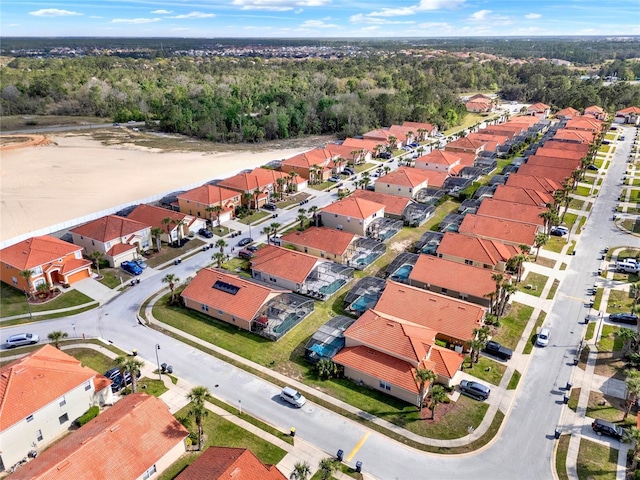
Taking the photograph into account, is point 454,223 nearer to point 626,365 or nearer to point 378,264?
point 378,264

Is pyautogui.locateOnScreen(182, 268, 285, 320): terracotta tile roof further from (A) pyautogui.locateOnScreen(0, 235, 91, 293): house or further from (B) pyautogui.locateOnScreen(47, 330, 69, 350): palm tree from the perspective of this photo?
(A) pyautogui.locateOnScreen(0, 235, 91, 293): house

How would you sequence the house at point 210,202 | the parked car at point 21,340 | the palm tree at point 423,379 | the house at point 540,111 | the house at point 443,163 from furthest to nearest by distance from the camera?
1. the house at point 540,111
2. the house at point 443,163
3. the house at point 210,202
4. the parked car at point 21,340
5. the palm tree at point 423,379

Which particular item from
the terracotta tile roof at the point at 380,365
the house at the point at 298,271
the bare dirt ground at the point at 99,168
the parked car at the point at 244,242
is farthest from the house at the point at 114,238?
the terracotta tile roof at the point at 380,365

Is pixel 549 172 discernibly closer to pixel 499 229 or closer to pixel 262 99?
pixel 499 229

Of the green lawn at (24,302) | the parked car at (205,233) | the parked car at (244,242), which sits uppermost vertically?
the parked car at (205,233)

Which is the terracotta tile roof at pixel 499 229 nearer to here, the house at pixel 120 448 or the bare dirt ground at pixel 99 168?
the house at pixel 120 448

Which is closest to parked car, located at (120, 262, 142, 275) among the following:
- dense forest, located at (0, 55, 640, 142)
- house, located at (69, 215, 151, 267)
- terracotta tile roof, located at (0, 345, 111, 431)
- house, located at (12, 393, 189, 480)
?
house, located at (69, 215, 151, 267)

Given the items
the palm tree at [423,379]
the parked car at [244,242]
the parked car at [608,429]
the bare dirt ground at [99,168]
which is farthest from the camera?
the bare dirt ground at [99,168]

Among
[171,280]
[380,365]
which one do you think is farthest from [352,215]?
[380,365]
